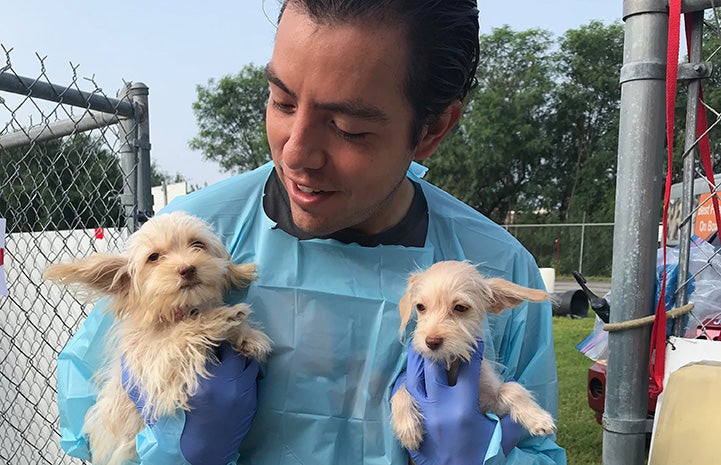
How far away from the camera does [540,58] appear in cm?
3931

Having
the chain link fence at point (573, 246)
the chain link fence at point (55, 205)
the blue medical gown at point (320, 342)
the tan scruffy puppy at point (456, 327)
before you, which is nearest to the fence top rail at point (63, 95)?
the chain link fence at point (55, 205)

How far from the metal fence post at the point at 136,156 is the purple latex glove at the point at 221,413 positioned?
193cm

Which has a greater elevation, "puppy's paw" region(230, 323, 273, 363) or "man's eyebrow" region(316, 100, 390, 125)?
"man's eyebrow" region(316, 100, 390, 125)

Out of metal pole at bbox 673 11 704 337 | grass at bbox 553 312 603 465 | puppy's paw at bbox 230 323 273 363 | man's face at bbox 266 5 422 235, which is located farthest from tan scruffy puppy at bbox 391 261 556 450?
grass at bbox 553 312 603 465

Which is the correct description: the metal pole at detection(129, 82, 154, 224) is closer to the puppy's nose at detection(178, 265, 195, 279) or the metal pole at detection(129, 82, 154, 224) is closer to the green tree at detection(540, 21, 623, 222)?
the puppy's nose at detection(178, 265, 195, 279)

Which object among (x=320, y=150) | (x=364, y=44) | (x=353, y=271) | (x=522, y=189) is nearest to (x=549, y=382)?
(x=353, y=271)

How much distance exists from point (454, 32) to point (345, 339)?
1074mm

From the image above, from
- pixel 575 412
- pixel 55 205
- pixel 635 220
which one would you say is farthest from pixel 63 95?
pixel 575 412

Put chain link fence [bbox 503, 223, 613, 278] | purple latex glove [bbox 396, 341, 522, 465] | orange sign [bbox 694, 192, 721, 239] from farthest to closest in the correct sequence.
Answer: chain link fence [bbox 503, 223, 613, 278] → orange sign [bbox 694, 192, 721, 239] → purple latex glove [bbox 396, 341, 522, 465]

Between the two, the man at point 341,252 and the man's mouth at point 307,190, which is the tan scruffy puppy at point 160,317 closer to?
the man at point 341,252

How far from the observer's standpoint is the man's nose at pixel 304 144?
5.60ft

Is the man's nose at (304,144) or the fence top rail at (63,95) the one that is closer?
the man's nose at (304,144)

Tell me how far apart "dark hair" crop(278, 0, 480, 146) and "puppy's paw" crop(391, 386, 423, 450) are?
846 mm

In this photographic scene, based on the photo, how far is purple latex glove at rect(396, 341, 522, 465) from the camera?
1.92m
